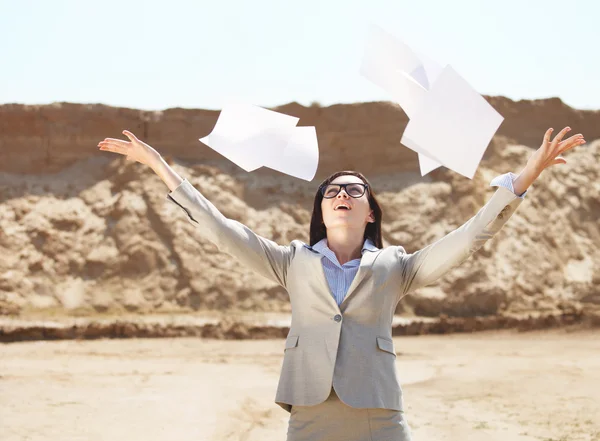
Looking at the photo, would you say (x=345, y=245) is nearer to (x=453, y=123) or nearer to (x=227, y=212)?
(x=453, y=123)

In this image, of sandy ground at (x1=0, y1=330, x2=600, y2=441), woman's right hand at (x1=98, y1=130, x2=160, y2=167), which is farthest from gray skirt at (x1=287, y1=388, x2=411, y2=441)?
sandy ground at (x1=0, y1=330, x2=600, y2=441)

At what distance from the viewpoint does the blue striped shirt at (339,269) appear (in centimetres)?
263

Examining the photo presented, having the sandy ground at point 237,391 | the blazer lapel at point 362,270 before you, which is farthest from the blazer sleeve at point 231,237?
the sandy ground at point 237,391

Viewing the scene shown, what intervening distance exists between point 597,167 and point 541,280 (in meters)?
4.79

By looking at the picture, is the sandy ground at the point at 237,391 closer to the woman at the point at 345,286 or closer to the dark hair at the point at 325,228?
the dark hair at the point at 325,228

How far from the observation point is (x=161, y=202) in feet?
61.0

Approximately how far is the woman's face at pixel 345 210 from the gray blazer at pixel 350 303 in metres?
0.16

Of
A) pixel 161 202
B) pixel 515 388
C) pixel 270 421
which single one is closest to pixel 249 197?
pixel 161 202

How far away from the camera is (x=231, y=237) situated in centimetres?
275

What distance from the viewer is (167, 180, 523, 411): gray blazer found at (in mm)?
2504

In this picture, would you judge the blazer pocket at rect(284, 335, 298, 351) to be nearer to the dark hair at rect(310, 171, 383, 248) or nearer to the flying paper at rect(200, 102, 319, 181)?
the dark hair at rect(310, 171, 383, 248)

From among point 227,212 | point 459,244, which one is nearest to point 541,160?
point 459,244

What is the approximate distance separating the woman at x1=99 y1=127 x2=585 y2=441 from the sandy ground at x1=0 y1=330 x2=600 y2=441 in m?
3.86

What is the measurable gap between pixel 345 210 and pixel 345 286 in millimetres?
334
